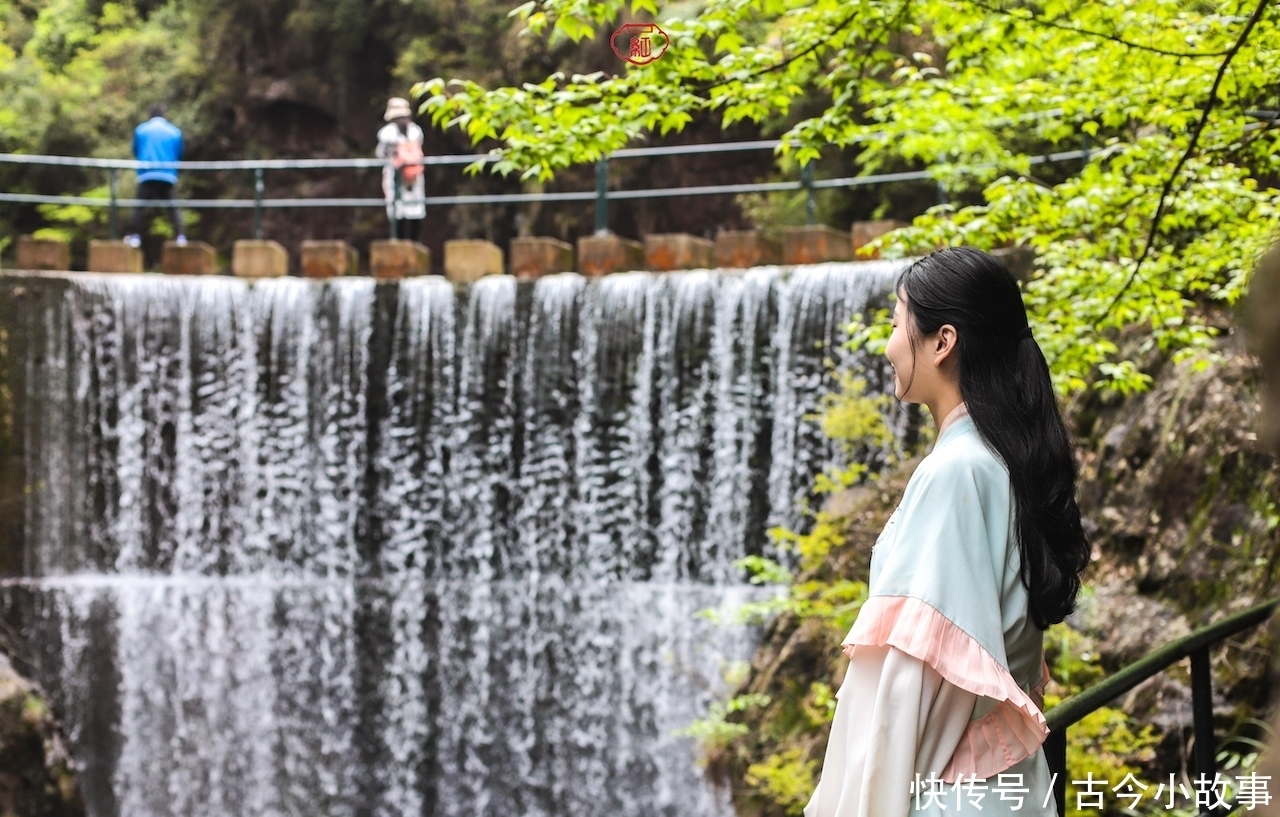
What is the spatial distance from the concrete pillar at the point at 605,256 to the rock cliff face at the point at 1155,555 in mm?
3604

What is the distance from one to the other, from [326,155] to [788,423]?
9.35 metres

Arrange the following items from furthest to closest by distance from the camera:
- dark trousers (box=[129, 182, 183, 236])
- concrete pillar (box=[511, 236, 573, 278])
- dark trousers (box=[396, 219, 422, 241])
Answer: dark trousers (box=[129, 182, 183, 236]) → dark trousers (box=[396, 219, 422, 241]) → concrete pillar (box=[511, 236, 573, 278])

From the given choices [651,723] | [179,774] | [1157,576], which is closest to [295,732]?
[179,774]

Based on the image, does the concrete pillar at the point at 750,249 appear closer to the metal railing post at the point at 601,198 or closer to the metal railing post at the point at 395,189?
the metal railing post at the point at 601,198

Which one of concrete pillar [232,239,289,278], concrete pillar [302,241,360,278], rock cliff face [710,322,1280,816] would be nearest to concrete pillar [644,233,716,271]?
concrete pillar [302,241,360,278]

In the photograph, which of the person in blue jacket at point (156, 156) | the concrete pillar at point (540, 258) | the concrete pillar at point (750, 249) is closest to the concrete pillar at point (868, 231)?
the concrete pillar at point (750, 249)

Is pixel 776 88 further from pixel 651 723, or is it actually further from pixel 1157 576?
pixel 651 723

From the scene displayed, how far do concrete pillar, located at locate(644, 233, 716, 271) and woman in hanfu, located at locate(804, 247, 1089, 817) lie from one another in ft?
28.6

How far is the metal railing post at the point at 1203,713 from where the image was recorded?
2756mm

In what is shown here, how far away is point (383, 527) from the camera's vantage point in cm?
1080

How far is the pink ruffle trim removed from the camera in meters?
1.71

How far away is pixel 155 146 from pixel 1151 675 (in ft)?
37.1

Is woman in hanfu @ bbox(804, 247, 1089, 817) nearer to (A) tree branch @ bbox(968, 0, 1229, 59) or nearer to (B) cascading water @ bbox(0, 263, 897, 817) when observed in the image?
(A) tree branch @ bbox(968, 0, 1229, 59)

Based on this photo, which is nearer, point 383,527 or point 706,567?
point 706,567
